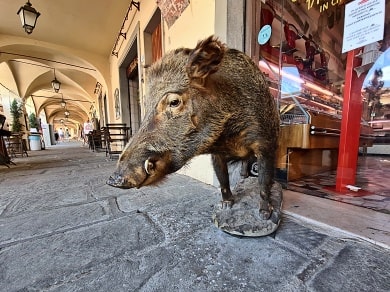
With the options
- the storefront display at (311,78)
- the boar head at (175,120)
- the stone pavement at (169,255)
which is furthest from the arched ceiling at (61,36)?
the stone pavement at (169,255)

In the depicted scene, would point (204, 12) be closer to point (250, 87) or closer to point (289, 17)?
point (289, 17)

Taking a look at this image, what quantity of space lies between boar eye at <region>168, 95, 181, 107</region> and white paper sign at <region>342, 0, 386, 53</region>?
70.9 inches

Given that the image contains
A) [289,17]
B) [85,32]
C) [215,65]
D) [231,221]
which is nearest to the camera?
[215,65]

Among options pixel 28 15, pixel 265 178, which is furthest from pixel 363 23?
pixel 28 15

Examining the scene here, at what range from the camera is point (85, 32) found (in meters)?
6.14

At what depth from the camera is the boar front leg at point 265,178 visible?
111 cm

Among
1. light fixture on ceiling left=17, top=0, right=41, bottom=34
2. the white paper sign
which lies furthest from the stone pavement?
light fixture on ceiling left=17, top=0, right=41, bottom=34

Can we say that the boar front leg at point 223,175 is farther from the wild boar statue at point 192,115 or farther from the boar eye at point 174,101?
the boar eye at point 174,101

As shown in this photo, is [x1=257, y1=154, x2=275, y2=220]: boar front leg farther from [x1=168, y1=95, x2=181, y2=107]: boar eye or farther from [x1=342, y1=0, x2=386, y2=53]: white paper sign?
[x1=342, y1=0, x2=386, y2=53]: white paper sign

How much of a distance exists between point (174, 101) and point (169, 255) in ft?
2.50

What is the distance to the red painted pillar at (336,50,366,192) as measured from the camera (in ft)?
5.97

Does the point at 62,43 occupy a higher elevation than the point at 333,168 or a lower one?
higher

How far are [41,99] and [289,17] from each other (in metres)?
22.4

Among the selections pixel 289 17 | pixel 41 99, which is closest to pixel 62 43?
pixel 289 17
